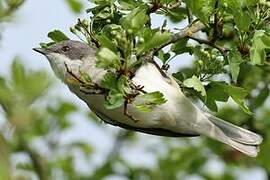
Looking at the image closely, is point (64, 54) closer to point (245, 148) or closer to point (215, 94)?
point (215, 94)

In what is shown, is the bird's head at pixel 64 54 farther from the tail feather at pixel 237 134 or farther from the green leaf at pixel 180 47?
the tail feather at pixel 237 134

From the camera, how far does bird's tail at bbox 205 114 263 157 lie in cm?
490

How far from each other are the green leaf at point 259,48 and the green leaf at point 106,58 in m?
0.73

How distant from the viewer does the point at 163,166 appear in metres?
8.38

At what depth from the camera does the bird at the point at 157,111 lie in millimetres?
4535

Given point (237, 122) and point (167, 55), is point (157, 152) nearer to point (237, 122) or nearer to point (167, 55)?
point (237, 122)

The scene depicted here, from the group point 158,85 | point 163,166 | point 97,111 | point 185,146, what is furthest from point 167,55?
point 185,146

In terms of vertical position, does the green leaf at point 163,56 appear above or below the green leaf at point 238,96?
above

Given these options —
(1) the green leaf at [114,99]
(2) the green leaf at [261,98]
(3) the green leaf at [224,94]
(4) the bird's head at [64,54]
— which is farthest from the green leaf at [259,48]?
(2) the green leaf at [261,98]

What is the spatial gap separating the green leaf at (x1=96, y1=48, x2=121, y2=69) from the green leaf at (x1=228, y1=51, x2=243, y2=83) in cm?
72

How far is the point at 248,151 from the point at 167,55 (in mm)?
869

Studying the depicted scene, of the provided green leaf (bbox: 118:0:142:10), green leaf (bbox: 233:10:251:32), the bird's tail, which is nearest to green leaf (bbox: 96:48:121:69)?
green leaf (bbox: 118:0:142:10)

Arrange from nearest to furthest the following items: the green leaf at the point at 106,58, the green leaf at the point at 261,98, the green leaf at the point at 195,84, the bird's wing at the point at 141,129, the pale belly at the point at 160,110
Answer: the green leaf at the point at 106,58, the green leaf at the point at 195,84, the pale belly at the point at 160,110, the bird's wing at the point at 141,129, the green leaf at the point at 261,98

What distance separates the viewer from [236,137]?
4.97 metres
